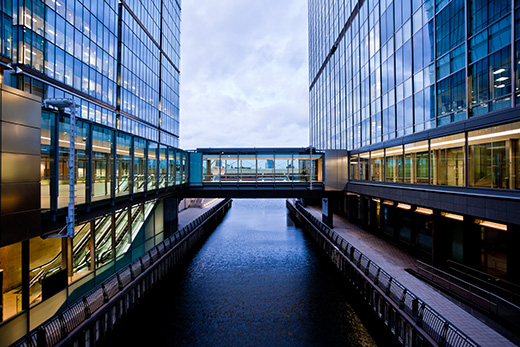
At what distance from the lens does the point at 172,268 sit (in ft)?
63.7

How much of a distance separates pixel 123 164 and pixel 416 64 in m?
20.4


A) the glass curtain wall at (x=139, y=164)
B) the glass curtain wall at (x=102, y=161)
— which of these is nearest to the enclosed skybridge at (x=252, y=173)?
the glass curtain wall at (x=139, y=164)

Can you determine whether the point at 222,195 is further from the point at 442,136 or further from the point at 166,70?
the point at 166,70

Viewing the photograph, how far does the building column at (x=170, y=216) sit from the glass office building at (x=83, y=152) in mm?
754

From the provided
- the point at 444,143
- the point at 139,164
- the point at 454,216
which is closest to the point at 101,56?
the point at 139,164

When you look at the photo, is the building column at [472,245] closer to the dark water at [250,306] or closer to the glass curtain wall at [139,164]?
the dark water at [250,306]

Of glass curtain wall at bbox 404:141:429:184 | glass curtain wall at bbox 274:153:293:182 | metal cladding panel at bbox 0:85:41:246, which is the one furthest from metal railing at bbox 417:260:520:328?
metal cladding panel at bbox 0:85:41:246

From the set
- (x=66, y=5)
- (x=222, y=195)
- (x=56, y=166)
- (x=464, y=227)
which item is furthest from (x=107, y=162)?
(x=464, y=227)

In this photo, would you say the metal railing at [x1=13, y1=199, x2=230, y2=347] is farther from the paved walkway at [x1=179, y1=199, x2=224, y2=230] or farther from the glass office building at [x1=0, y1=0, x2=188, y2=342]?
the paved walkway at [x1=179, y1=199, x2=224, y2=230]

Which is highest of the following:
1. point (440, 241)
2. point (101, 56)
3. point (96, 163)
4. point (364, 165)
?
point (101, 56)

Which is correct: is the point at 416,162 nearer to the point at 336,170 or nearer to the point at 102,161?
the point at 336,170

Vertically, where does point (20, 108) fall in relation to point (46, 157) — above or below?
above

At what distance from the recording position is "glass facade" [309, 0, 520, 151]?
1236 centimetres

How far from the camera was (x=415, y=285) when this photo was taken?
13.1 m
